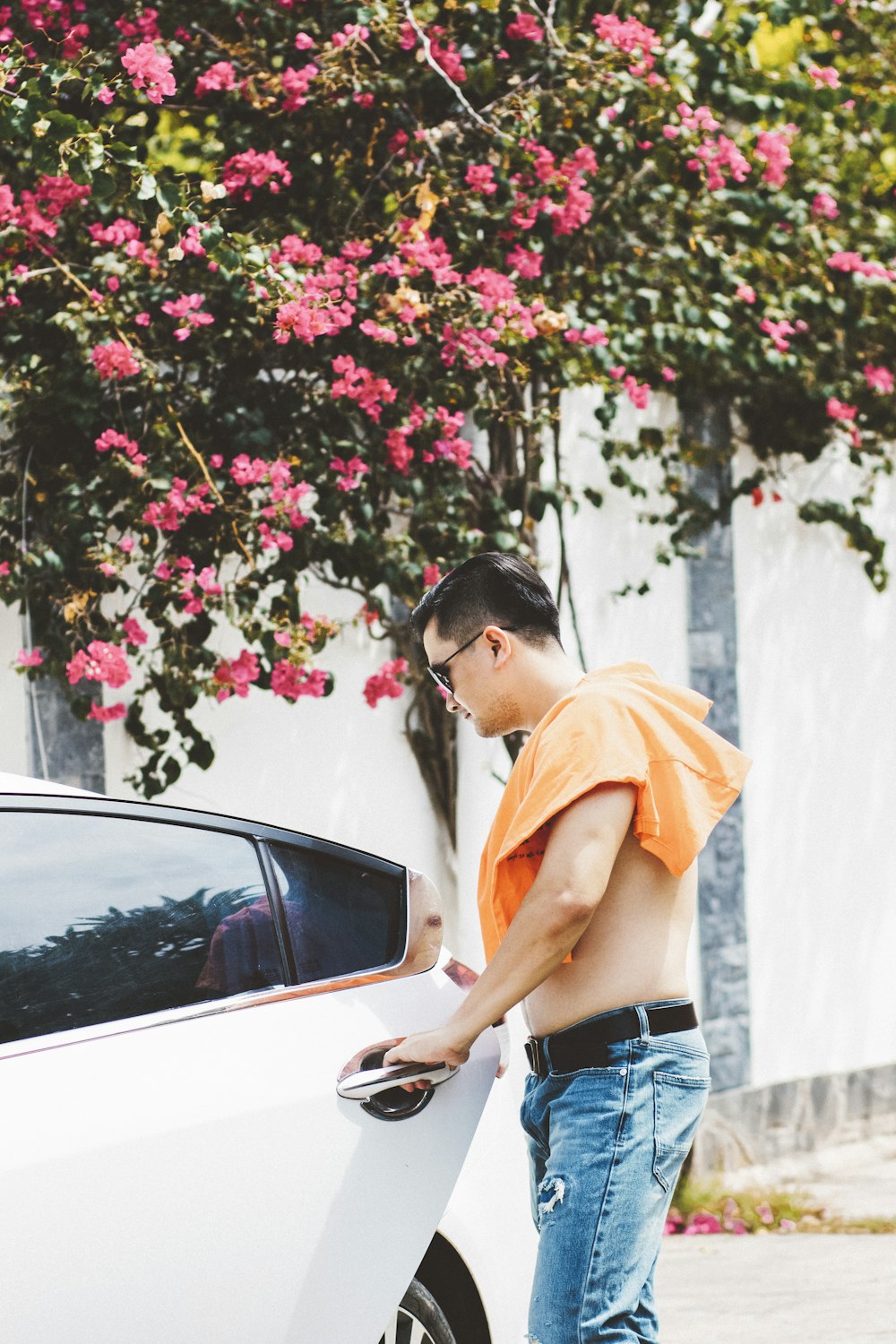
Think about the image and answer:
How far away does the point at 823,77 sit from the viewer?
6043 millimetres

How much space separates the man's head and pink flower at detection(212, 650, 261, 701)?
2.07 metres

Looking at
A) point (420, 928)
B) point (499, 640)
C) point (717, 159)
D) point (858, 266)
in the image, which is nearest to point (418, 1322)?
point (420, 928)

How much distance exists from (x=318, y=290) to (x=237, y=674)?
1217mm

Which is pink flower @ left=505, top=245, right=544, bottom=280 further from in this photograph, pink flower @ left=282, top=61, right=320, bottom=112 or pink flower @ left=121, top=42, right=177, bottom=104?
pink flower @ left=121, top=42, right=177, bottom=104

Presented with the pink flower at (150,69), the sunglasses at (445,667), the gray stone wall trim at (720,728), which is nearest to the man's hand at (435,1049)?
the sunglasses at (445,667)

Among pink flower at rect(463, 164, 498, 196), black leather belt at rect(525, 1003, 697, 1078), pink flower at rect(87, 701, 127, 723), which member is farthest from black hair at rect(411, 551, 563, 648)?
pink flower at rect(463, 164, 498, 196)

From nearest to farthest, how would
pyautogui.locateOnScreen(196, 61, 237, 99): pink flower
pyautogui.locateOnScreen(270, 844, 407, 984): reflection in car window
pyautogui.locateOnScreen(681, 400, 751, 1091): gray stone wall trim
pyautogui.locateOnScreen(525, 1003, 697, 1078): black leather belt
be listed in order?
pyautogui.locateOnScreen(525, 1003, 697, 1078): black leather belt, pyautogui.locateOnScreen(270, 844, 407, 984): reflection in car window, pyautogui.locateOnScreen(196, 61, 237, 99): pink flower, pyautogui.locateOnScreen(681, 400, 751, 1091): gray stone wall trim

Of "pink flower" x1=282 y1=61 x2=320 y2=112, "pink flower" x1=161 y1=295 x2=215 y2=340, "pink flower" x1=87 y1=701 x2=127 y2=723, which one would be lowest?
Result: "pink flower" x1=87 y1=701 x2=127 y2=723

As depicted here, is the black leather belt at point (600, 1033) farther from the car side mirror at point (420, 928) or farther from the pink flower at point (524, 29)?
the pink flower at point (524, 29)

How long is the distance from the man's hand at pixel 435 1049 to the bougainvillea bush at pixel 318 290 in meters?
2.29

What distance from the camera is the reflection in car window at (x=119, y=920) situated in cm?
235

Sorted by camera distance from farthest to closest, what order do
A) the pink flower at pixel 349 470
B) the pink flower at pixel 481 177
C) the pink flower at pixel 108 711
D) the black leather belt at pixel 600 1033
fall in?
1. the pink flower at pixel 481 177
2. the pink flower at pixel 349 470
3. the pink flower at pixel 108 711
4. the black leather belt at pixel 600 1033

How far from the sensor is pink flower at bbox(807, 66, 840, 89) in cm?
605

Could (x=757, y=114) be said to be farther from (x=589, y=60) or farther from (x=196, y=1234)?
(x=196, y=1234)
